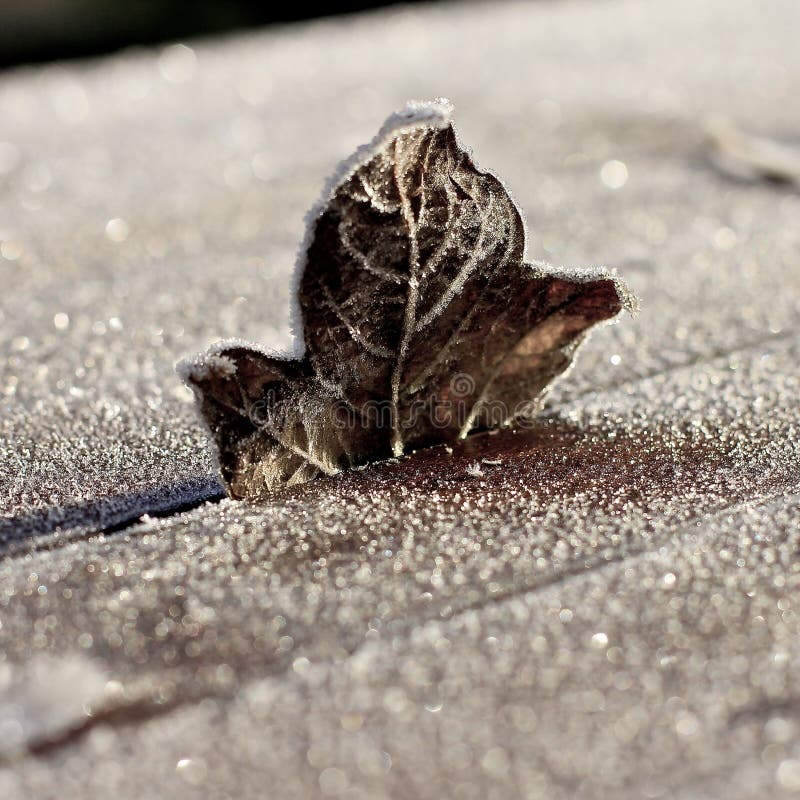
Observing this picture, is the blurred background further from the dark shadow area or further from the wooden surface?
the dark shadow area

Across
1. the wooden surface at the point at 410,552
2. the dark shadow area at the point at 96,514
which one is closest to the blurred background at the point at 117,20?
the wooden surface at the point at 410,552

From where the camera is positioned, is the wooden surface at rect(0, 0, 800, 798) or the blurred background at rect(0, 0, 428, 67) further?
the blurred background at rect(0, 0, 428, 67)

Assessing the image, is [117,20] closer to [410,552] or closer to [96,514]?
[96,514]

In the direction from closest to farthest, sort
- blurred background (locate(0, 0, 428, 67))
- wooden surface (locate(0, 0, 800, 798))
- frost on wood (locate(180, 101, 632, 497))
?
wooden surface (locate(0, 0, 800, 798)), frost on wood (locate(180, 101, 632, 497)), blurred background (locate(0, 0, 428, 67))

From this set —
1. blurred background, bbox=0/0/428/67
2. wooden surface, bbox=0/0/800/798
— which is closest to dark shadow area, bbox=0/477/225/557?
wooden surface, bbox=0/0/800/798

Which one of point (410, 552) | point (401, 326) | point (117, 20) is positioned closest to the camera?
point (410, 552)

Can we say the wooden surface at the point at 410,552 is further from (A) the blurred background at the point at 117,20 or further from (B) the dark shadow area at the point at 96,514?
(A) the blurred background at the point at 117,20

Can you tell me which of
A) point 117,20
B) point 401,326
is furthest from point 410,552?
point 117,20
